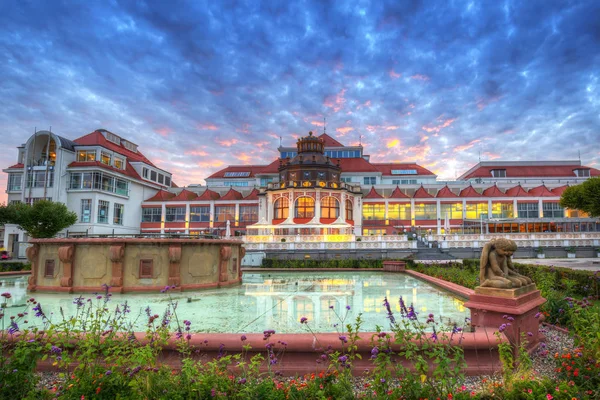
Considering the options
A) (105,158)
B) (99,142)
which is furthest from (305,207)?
(99,142)

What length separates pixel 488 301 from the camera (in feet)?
17.9

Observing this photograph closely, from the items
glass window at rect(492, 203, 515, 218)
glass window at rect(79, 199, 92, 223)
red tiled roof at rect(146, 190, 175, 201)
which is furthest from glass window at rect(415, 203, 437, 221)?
glass window at rect(79, 199, 92, 223)

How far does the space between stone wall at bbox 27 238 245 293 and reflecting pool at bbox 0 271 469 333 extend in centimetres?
45

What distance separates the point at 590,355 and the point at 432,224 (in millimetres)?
50879

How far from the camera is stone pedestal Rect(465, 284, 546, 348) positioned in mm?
5004

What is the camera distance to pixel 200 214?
2244 inches

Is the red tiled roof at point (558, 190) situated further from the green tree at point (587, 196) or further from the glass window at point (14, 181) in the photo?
the glass window at point (14, 181)

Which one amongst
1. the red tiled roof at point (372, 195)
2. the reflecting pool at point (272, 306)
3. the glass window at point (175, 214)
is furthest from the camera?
the glass window at point (175, 214)

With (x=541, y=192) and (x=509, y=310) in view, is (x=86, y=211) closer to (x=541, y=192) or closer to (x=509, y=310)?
(x=509, y=310)

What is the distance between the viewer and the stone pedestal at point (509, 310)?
5004mm

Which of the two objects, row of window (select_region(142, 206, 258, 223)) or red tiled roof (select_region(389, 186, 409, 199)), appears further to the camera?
row of window (select_region(142, 206, 258, 223))

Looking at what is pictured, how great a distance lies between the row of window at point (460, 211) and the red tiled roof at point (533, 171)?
16.2m

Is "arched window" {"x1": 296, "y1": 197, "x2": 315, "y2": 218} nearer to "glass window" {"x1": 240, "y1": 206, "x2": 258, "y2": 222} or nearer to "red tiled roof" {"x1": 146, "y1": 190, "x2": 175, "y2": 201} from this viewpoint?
"glass window" {"x1": 240, "y1": 206, "x2": 258, "y2": 222}

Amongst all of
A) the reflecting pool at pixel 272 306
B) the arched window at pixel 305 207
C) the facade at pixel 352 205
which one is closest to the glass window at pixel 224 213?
the facade at pixel 352 205
